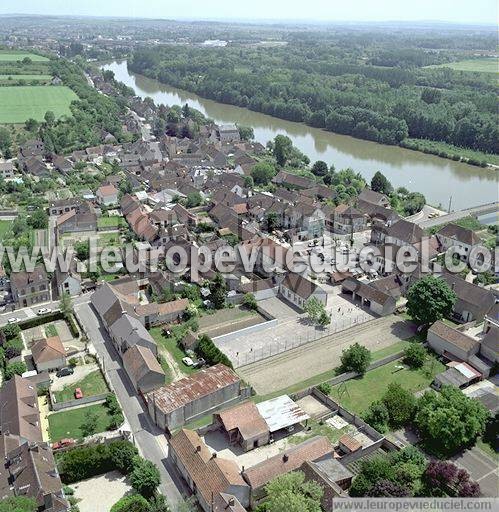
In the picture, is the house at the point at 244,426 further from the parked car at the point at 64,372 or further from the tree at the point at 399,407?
the parked car at the point at 64,372

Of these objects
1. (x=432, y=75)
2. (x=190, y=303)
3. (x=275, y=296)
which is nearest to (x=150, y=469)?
(x=190, y=303)

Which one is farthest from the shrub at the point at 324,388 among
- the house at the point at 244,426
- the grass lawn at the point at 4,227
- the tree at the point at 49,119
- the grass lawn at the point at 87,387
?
the tree at the point at 49,119

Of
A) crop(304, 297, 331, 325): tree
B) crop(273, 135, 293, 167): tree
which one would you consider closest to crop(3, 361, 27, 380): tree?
crop(304, 297, 331, 325): tree

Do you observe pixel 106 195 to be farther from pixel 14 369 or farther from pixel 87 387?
pixel 87 387

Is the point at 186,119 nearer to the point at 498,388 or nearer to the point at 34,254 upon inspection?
the point at 34,254

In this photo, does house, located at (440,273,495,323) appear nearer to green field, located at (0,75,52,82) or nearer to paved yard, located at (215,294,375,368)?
paved yard, located at (215,294,375,368)

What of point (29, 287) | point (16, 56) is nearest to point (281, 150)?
point (29, 287)
